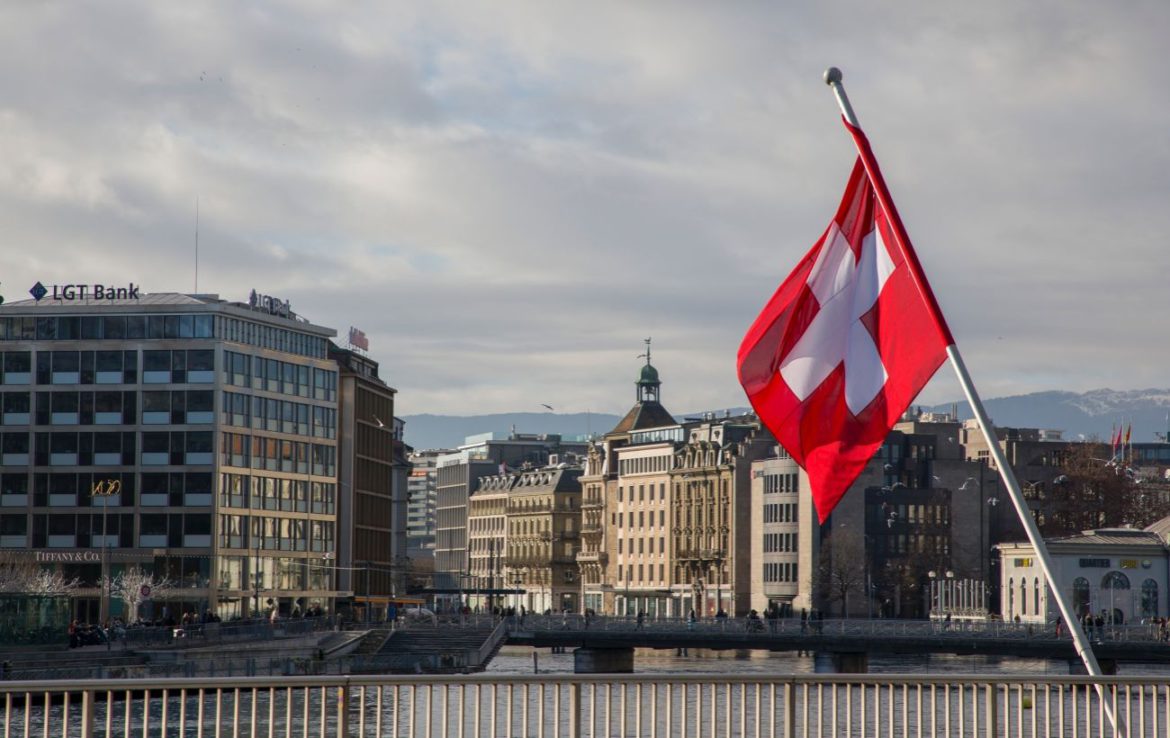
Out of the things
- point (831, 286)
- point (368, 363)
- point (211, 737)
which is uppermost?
point (368, 363)

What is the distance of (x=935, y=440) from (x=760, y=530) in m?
16.4

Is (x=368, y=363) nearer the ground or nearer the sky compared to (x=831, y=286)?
nearer the sky

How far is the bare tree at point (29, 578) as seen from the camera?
106 meters

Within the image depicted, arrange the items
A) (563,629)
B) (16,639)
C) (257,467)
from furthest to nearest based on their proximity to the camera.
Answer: (257,467) → (563,629) → (16,639)

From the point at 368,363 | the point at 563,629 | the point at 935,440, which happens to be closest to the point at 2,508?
the point at 563,629

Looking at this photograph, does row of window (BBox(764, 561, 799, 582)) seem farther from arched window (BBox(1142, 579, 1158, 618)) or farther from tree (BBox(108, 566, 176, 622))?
tree (BBox(108, 566, 176, 622))

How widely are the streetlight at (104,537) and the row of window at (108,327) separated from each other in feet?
28.1

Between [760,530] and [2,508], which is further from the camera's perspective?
[760,530]

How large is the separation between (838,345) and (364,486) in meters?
138

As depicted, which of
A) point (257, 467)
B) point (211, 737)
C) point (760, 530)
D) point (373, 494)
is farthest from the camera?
point (760, 530)

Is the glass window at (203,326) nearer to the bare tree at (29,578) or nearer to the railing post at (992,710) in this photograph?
the bare tree at (29,578)

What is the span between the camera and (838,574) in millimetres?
163250

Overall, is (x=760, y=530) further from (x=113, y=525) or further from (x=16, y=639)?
(x=16, y=639)

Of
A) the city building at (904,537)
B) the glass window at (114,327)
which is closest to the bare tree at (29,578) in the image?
the glass window at (114,327)
